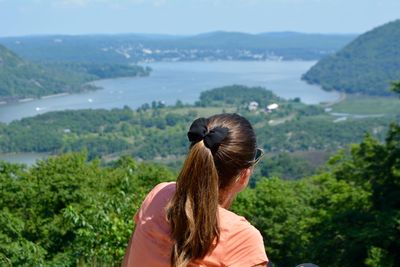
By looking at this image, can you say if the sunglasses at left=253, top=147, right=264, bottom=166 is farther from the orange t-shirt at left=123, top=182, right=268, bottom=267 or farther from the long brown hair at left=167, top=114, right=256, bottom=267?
the orange t-shirt at left=123, top=182, right=268, bottom=267

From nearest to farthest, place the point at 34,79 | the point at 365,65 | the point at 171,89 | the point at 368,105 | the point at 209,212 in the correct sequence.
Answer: the point at 209,212
the point at 368,105
the point at 34,79
the point at 171,89
the point at 365,65

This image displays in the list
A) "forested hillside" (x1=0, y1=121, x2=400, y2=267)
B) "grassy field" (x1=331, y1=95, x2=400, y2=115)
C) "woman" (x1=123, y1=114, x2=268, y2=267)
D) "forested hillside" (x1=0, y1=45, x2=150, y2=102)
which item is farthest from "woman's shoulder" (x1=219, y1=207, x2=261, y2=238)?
"forested hillside" (x1=0, y1=45, x2=150, y2=102)

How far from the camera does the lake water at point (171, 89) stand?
11894cm

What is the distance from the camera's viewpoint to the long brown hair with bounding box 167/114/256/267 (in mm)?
1907

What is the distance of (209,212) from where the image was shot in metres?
1.90

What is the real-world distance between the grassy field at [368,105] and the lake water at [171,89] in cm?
519

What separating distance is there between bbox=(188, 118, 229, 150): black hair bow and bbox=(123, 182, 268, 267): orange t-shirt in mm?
205

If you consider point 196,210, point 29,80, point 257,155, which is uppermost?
point 257,155

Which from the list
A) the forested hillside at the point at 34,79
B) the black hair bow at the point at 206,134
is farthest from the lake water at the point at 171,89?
the black hair bow at the point at 206,134

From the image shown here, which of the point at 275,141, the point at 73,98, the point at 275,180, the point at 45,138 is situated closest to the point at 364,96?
the point at 275,141

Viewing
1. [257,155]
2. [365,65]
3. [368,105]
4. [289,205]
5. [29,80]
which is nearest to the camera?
[257,155]

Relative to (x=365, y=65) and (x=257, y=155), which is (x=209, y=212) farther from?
(x=365, y=65)

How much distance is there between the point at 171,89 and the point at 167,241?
456 feet

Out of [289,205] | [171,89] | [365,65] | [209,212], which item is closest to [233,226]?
[209,212]
